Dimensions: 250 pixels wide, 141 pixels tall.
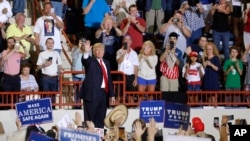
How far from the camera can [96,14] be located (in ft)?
81.0

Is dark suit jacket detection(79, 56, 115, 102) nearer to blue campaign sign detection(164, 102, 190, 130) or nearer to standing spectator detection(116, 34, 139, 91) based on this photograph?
blue campaign sign detection(164, 102, 190, 130)

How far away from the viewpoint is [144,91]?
2328cm

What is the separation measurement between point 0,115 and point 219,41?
5.81m

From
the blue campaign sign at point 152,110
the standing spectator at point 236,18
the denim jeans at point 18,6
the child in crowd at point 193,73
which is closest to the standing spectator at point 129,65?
the child in crowd at point 193,73

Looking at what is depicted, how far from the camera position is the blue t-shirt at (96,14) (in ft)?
80.9

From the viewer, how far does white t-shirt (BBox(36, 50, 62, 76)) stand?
902 inches

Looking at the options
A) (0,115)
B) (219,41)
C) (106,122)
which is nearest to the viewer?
(106,122)

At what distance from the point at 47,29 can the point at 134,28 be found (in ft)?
→ 6.52

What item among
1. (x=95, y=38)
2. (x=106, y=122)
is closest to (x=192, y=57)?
(x=95, y=38)

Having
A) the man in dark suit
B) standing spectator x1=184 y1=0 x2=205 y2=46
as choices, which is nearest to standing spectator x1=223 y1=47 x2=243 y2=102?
standing spectator x1=184 y1=0 x2=205 y2=46

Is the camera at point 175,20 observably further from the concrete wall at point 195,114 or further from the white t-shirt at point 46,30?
the white t-shirt at point 46,30

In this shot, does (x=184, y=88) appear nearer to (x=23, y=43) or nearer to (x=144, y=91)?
(x=144, y=91)

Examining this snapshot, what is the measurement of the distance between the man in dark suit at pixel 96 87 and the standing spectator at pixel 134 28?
3196 mm

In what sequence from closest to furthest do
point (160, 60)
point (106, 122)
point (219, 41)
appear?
1. point (106, 122)
2. point (160, 60)
3. point (219, 41)
